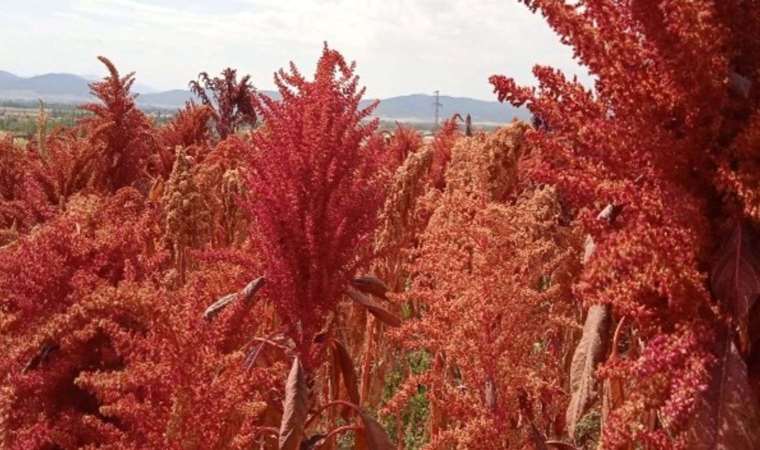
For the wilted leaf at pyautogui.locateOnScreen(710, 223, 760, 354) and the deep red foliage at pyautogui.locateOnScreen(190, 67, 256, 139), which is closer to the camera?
the wilted leaf at pyautogui.locateOnScreen(710, 223, 760, 354)

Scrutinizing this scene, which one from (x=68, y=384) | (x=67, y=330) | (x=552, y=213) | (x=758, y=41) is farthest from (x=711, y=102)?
(x=552, y=213)

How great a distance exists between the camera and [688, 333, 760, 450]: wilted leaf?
1.12 m

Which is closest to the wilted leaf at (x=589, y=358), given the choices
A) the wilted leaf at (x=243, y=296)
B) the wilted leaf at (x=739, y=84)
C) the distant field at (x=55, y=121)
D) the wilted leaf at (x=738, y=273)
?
the wilted leaf at (x=738, y=273)

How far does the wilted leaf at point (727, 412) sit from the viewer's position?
112 cm

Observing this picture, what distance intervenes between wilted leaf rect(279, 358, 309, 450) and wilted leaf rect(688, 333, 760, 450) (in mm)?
942

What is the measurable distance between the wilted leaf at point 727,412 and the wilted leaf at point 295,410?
942 mm

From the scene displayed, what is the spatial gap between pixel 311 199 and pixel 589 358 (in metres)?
0.80

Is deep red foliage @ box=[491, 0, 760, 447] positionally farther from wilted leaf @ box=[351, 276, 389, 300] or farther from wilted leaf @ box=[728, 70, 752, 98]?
wilted leaf @ box=[351, 276, 389, 300]

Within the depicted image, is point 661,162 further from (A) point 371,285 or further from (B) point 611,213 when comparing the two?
(A) point 371,285

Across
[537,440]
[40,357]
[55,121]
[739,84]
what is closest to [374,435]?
[537,440]

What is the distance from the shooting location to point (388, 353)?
12.9 feet

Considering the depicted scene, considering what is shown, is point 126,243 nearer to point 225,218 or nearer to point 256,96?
point 256,96

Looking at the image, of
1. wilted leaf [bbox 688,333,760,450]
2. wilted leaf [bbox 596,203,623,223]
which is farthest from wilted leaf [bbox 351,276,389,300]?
wilted leaf [bbox 688,333,760,450]

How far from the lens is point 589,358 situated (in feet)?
4.93
